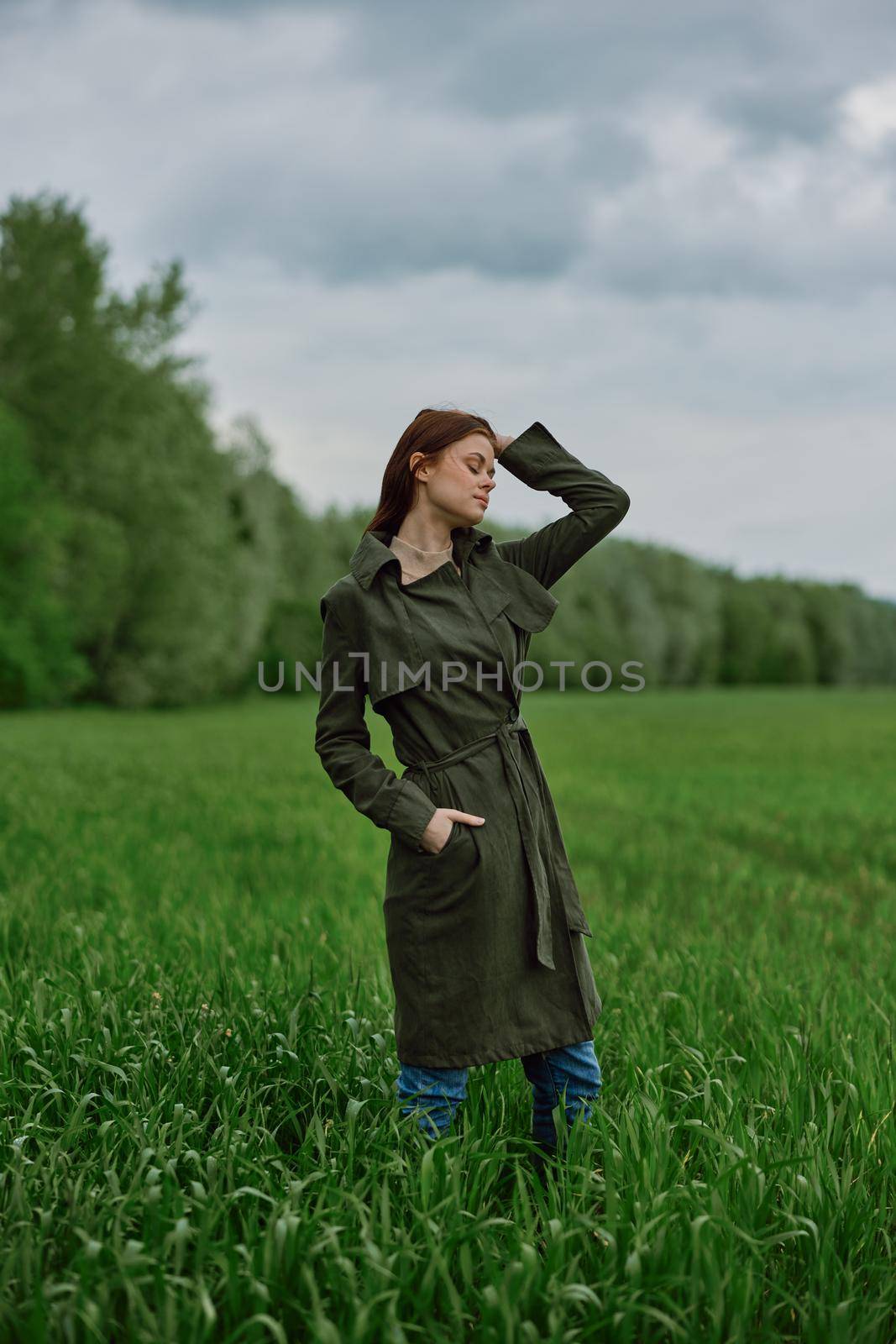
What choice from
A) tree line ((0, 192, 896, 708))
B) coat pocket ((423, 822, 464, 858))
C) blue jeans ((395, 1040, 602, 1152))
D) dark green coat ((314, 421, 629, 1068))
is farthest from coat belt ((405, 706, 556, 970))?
tree line ((0, 192, 896, 708))

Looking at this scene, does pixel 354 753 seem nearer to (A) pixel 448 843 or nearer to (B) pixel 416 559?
(A) pixel 448 843

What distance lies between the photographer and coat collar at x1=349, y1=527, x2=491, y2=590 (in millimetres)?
3008

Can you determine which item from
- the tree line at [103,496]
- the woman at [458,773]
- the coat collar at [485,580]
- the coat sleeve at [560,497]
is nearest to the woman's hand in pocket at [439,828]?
the woman at [458,773]

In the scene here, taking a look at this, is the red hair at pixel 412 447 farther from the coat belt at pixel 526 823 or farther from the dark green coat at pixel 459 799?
the coat belt at pixel 526 823

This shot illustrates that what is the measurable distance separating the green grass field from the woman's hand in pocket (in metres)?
0.74

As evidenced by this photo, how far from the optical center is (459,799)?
2.95 meters

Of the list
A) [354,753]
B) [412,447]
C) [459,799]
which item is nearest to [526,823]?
[459,799]

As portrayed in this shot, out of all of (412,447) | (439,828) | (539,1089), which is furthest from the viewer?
(539,1089)

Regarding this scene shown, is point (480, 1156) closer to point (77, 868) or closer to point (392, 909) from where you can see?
point (392, 909)

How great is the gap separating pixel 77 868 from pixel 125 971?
2.82 meters

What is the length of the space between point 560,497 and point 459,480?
352mm

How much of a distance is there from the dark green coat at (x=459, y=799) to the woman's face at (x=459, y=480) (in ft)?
0.33

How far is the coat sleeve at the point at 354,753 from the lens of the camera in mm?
2848

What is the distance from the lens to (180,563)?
118 feet
